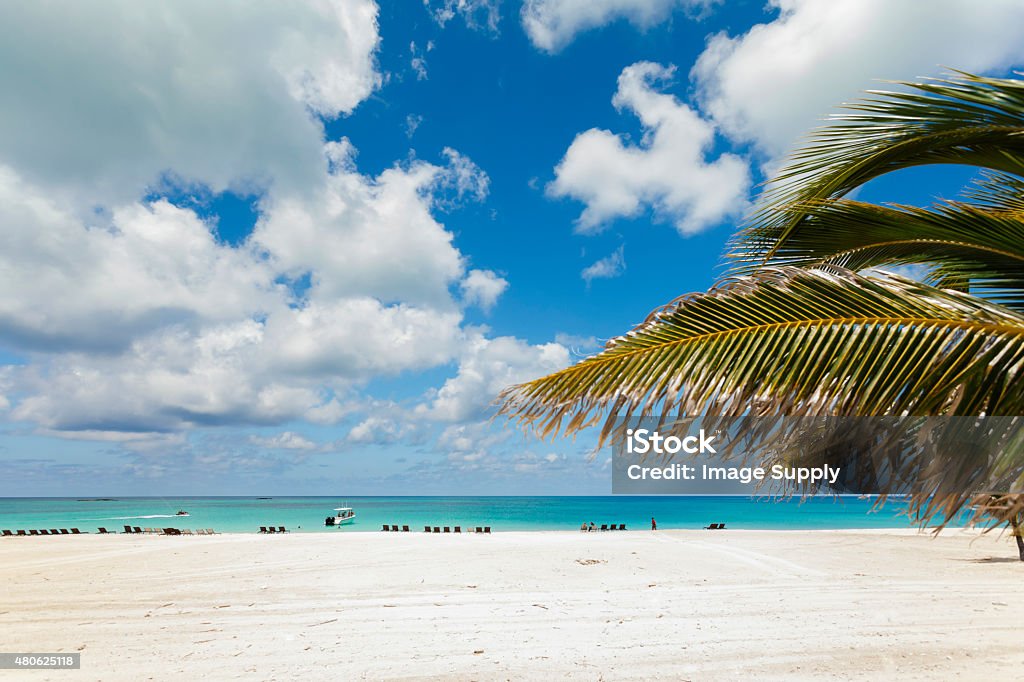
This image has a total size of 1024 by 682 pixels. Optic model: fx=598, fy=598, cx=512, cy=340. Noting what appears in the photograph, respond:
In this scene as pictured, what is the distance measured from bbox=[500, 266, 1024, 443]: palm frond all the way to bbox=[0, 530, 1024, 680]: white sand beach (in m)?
6.33

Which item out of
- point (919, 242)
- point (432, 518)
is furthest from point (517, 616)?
point (432, 518)

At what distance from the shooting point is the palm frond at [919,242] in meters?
2.80

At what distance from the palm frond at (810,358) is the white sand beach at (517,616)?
20.8 ft

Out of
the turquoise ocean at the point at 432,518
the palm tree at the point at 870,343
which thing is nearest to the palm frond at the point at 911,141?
the palm tree at the point at 870,343

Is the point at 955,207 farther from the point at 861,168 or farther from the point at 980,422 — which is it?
the point at 980,422

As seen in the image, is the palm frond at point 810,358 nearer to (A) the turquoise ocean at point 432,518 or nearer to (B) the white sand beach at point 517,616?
(B) the white sand beach at point 517,616

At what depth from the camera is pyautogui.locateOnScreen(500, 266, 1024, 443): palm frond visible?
2.23 m

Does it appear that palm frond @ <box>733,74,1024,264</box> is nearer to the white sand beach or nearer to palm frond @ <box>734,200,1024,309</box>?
palm frond @ <box>734,200,1024,309</box>

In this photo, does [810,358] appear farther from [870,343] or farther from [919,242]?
[919,242]

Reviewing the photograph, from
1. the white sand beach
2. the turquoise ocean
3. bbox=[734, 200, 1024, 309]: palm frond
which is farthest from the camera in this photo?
the turquoise ocean

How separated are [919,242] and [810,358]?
4.53 feet

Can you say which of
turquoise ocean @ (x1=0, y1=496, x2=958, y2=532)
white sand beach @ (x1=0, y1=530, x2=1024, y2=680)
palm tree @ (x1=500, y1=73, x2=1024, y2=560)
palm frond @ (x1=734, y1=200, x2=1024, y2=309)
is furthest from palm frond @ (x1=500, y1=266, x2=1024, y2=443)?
turquoise ocean @ (x1=0, y1=496, x2=958, y2=532)

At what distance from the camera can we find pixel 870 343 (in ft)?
7.59

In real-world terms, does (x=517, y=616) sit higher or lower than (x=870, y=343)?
lower
